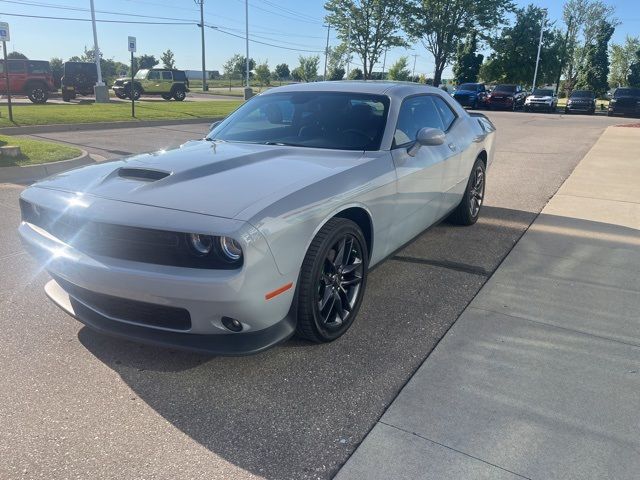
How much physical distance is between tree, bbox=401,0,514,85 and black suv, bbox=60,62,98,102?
37.4 metres

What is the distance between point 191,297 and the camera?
2.41 meters

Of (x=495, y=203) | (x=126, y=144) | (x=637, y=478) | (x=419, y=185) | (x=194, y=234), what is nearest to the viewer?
(x=637, y=478)

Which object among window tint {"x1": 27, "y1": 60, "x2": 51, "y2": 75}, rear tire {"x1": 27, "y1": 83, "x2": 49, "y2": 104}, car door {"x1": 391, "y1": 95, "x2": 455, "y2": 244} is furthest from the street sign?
window tint {"x1": 27, "y1": 60, "x2": 51, "y2": 75}

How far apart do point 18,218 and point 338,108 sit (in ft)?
13.0

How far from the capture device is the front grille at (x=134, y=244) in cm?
246

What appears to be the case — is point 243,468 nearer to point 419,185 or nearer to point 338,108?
point 419,185

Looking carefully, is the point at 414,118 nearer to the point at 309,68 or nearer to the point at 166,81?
the point at 166,81

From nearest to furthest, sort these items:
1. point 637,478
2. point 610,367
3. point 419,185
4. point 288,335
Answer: point 637,478, point 288,335, point 610,367, point 419,185

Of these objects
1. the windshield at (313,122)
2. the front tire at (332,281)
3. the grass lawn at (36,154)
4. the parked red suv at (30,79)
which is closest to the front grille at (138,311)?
the front tire at (332,281)

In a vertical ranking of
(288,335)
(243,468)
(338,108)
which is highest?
(338,108)

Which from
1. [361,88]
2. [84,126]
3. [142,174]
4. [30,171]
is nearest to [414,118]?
[361,88]

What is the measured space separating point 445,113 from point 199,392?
3657mm

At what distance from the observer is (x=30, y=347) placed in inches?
121

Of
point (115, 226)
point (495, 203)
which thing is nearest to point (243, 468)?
point (115, 226)
